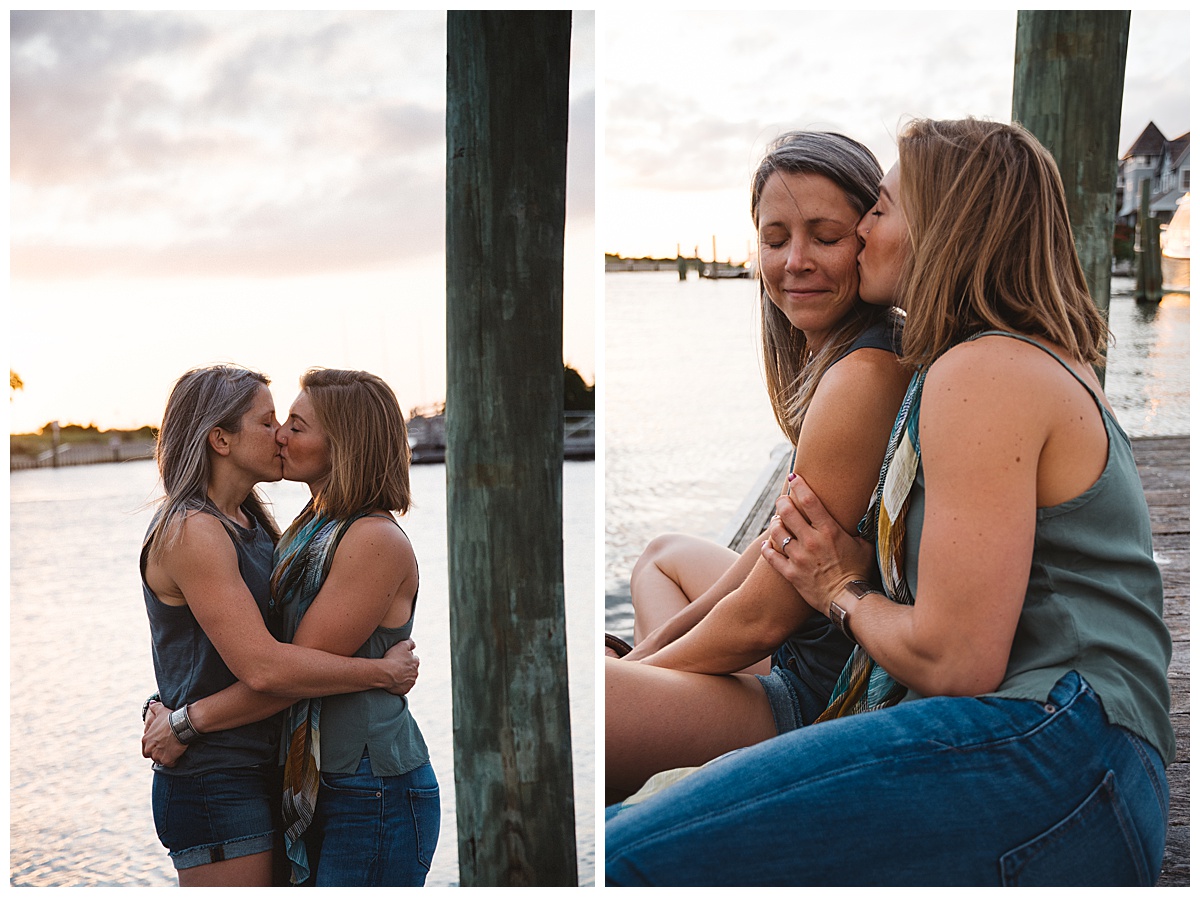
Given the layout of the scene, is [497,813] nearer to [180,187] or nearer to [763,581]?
[763,581]

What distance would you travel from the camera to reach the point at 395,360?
16.2 feet

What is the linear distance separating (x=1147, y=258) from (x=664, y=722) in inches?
116

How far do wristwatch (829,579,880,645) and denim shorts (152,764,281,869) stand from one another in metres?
1.21

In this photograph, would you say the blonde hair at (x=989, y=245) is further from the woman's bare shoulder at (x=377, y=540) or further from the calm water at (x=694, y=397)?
the woman's bare shoulder at (x=377, y=540)

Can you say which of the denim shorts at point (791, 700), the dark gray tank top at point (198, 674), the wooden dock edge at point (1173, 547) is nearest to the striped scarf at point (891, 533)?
the denim shorts at point (791, 700)

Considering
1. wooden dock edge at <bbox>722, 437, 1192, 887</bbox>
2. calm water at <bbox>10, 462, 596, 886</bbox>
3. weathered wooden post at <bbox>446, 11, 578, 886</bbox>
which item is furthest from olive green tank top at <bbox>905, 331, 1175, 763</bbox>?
calm water at <bbox>10, 462, 596, 886</bbox>

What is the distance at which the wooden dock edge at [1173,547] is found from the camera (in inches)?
70.3

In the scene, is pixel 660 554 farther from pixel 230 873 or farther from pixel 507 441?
→ pixel 230 873

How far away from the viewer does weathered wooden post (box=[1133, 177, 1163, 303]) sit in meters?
3.26

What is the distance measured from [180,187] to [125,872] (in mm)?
3982

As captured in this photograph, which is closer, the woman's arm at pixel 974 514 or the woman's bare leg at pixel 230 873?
the woman's arm at pixel 974 514

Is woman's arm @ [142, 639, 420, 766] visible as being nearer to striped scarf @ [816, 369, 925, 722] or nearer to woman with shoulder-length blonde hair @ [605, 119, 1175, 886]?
woman with shoulder-length blonde hair @ [605, 119, 1175, 886]

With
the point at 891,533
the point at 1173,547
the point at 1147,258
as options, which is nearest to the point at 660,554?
the point at 891,533

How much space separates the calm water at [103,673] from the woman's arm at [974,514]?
158 centimetres
